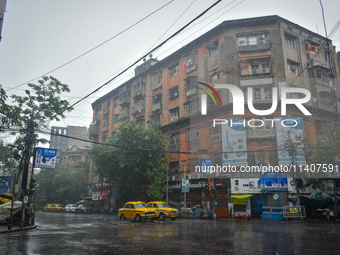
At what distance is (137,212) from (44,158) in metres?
8.97

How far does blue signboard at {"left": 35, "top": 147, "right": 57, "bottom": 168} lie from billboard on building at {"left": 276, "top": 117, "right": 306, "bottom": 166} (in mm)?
20196

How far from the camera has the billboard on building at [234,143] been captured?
28.3 metres

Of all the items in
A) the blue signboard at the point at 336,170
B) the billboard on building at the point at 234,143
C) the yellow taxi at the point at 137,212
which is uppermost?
the billboard on building at the point at 234,143

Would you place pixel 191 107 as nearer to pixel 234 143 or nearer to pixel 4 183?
pixel 234 143

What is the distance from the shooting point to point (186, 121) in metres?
34.6

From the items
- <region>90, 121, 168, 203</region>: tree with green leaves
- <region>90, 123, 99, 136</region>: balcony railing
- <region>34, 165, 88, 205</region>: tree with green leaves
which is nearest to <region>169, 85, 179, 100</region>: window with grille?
<region>90, 121, 168, 203</region>: tree with green leaves

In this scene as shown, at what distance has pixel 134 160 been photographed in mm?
→ 32250

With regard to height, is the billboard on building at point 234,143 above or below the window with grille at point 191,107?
below

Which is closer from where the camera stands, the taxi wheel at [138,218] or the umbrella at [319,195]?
the taxi wheel at [138,218]

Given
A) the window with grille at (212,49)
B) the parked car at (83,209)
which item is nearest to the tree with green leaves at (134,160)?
the window with grille at (212,49)

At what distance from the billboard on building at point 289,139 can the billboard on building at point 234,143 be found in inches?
130

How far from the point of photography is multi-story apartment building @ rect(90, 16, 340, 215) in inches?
1120

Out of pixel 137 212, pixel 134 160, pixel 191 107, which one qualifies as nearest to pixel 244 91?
pixel 191 107

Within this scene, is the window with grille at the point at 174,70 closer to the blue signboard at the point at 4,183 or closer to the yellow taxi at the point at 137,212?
the yellow taxi at the point at 137,212
